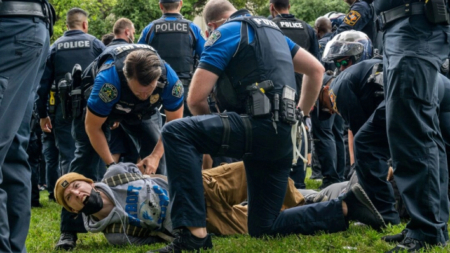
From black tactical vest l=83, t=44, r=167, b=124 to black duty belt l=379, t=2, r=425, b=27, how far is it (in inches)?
72.2

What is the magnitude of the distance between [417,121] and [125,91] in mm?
2259

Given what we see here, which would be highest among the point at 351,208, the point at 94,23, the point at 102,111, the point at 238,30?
the point at 238,30

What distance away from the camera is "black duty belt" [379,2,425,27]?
392cm

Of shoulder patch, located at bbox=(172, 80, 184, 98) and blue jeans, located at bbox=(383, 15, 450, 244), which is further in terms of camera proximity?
shoulder patch, located at bbox=(172, 80, 184, 98)

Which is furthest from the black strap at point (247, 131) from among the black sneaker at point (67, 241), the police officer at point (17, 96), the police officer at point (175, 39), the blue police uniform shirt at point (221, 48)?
the police officer at point (175, 39)

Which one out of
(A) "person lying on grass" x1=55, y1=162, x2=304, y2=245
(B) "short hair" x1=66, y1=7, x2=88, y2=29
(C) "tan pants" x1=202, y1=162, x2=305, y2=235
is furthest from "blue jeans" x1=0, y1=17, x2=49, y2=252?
(B) "short hair" x1=66, y1=7, x2=88, y2=29

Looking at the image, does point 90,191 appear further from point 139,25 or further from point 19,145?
point 139,25

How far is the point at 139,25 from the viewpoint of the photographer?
2317 cm

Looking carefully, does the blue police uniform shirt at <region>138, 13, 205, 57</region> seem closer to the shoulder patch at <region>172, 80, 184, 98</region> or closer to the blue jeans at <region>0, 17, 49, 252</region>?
the shoulder patch at <region>172, 80, 184, 98</region>

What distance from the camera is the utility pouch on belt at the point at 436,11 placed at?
12.7ft

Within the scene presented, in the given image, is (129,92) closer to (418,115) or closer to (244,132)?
(244,132)

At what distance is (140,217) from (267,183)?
105 centimetres

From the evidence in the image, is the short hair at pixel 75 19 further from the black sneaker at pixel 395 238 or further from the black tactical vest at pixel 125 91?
the black sneaker at pixel 395 238

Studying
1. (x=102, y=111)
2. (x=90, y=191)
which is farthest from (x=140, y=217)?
(x=102, y=111)
